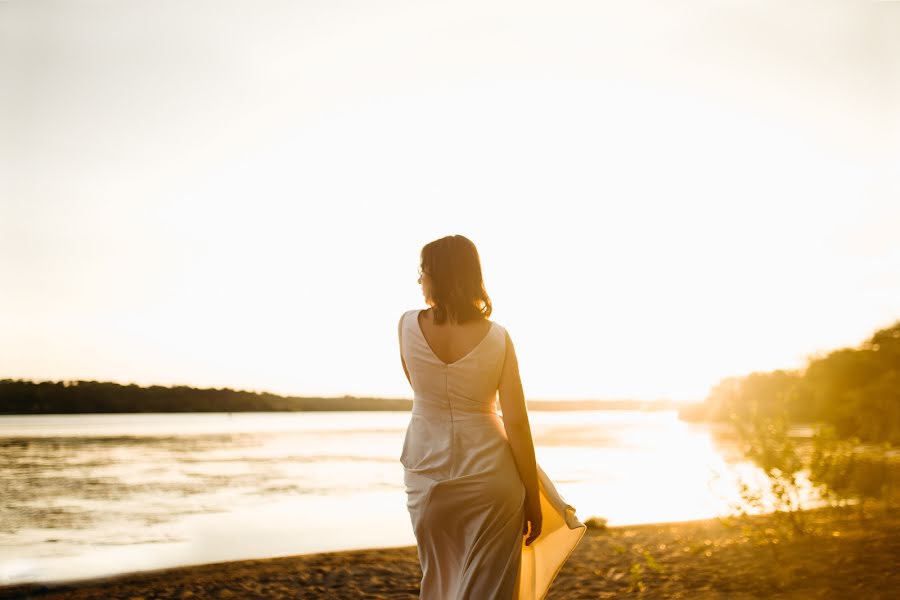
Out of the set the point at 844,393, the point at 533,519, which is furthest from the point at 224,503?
the point at 844,393

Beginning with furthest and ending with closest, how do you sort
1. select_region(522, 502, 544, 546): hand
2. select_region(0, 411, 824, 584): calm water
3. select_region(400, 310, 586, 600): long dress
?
select_region(0, 411, 824, 584): calm water → select_region(522, 502, 544, 546): hand → select_region(400, 310, 586, 600): long dress

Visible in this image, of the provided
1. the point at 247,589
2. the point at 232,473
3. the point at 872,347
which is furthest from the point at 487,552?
the point at 872,347

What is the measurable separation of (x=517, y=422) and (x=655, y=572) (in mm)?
5231

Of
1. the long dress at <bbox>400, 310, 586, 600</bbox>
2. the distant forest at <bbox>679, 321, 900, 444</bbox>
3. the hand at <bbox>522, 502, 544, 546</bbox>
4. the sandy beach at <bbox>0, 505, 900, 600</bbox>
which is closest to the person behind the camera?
the long dress at <bbox>400, 310, 586, 600</bbox>

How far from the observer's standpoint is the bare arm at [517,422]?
3059mm

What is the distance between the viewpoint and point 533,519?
3.18m

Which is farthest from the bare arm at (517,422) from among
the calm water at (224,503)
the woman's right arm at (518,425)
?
the calm water at (224,503)

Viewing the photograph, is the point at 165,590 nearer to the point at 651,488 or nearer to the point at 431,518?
the point at 431,518

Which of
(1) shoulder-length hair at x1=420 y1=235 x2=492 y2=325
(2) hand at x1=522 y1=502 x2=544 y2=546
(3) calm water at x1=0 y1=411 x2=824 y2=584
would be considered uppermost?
(1) shoulder-length hair at x1=420 y1=235 x2=492 y2=325

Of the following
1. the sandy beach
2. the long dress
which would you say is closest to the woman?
the long dress

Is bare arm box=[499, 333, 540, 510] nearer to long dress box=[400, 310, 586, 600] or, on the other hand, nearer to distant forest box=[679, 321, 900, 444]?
long dress box=[400, 310, 586, 600]

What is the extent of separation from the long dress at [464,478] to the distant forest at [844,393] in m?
5.06

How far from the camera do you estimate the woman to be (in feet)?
10.0

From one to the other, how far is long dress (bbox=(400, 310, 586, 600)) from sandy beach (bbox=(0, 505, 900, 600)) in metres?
3.74
